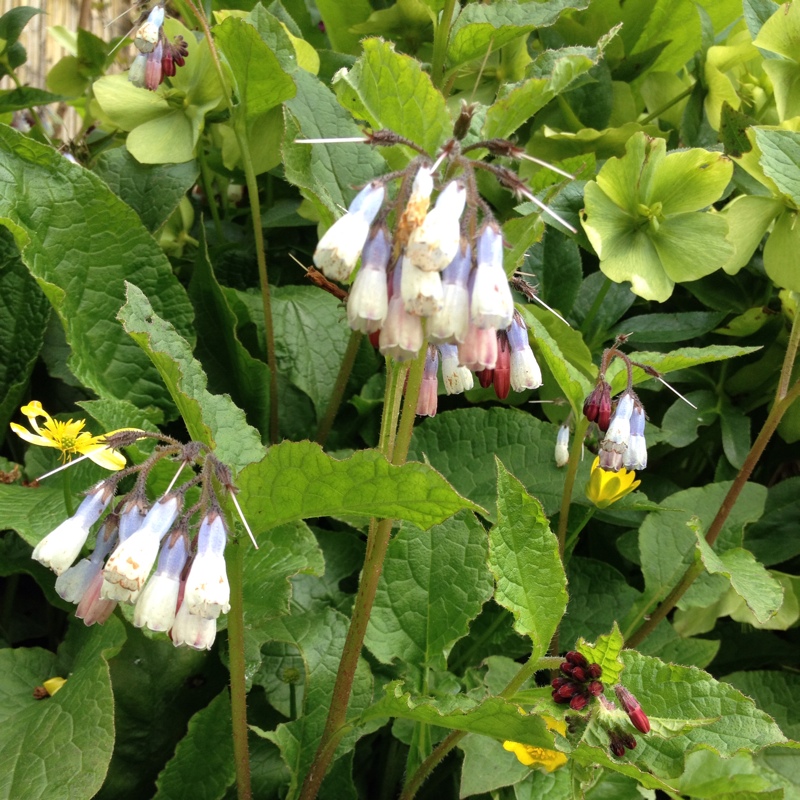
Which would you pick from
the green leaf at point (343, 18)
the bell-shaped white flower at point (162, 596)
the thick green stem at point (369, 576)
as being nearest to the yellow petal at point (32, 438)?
Answer: the bell-shaped white flower at point (162, 596)

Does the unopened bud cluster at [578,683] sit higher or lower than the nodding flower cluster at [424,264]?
lower

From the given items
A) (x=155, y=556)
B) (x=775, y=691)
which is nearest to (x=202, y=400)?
(x=155, y=556)

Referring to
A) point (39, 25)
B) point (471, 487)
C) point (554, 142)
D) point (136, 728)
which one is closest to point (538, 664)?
point (471, 487)

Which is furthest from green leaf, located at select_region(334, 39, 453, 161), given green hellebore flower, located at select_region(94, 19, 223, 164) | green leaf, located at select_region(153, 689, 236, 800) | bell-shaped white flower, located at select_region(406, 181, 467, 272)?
green leaf, located at select_region(153, 689, 236, 800)

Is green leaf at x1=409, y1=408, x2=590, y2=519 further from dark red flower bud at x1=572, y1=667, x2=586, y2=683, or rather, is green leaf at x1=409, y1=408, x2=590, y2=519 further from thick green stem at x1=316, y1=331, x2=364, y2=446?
dark red flower bud at x1=572, y1=667, x2=586, y2=683

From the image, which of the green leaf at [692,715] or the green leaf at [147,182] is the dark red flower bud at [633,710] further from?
the green leaf at [147,182]
